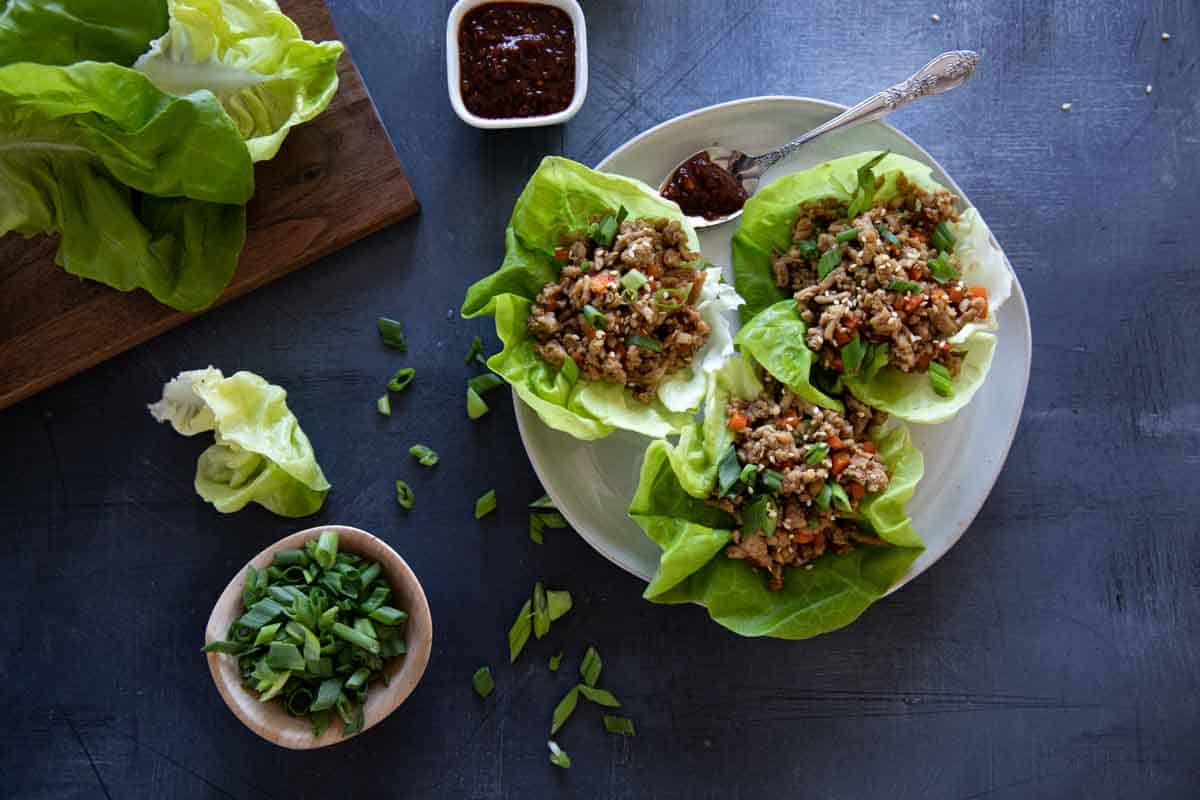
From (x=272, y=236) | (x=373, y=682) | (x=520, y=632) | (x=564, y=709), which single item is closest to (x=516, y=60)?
(x=272, y=236)

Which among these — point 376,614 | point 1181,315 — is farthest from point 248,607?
point 1181,315

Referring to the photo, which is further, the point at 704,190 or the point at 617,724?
the point at 617,724

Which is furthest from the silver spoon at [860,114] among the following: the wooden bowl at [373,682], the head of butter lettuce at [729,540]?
the wooden bowl at [373,682]

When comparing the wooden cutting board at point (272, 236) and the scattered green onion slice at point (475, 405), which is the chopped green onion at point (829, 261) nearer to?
the scattered green onion slice at point (475, 405)

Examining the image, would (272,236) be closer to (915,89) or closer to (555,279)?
(555,279)

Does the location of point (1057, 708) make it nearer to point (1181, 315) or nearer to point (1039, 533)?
point (1039, 533)

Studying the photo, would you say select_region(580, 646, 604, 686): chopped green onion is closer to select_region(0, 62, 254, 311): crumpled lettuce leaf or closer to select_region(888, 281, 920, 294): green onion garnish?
select_region(888, 281, 920, 294): green onion garnish
